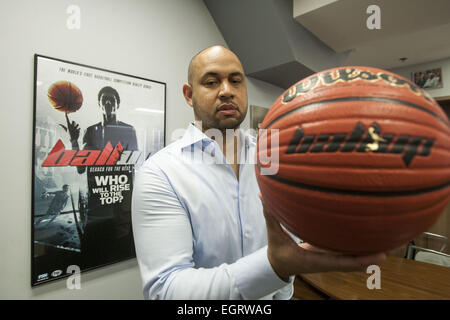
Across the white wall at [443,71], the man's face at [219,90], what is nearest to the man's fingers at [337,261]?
the man's face at [219,90]

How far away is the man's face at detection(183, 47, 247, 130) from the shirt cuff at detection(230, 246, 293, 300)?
0.52 m

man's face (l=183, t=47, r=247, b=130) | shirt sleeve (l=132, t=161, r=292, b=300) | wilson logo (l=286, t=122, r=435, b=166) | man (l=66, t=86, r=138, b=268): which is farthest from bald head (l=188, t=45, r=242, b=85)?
man (l=66, t=86, r=138, b=268)

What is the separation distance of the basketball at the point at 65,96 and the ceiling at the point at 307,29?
149 cm

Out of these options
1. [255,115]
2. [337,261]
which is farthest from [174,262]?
[255,115]

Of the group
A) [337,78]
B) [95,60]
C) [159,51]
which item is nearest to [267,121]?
[337,78]

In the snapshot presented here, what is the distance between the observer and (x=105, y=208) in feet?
4.74

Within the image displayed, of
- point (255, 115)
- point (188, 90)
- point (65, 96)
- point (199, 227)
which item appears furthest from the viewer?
point (255, 115)

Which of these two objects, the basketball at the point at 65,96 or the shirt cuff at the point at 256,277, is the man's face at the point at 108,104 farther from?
the shirt cuff at the point at 256,277

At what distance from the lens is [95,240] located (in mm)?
1406

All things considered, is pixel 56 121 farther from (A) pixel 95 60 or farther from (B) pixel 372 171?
(B) pixel 372 171

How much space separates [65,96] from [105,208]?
0.70 metres

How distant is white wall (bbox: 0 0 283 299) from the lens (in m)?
1.17

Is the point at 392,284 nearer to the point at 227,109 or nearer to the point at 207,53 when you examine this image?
the point at 227,109

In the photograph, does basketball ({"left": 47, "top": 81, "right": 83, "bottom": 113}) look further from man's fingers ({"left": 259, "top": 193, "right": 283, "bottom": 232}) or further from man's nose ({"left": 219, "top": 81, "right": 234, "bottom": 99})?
man's fingers ({"left": 259, "top": 193, "right": 283, "bottom": 232})
